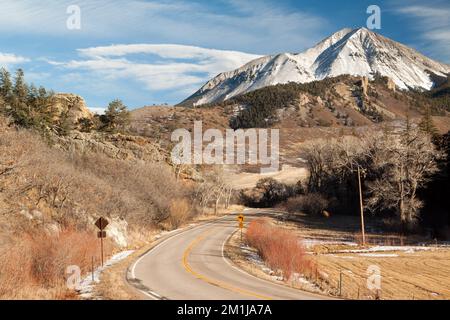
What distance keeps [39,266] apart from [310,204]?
55.3 m

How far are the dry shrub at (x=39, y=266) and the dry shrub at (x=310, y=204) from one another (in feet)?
164

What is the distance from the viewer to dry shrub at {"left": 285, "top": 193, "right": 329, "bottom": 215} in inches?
2753

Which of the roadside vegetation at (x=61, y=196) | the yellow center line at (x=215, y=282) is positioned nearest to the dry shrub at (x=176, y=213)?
the roadside vegetation at (x=61, y=196)

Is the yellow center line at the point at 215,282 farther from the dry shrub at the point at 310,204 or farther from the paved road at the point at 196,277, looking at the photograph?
the dry shrub at the point at 310,204

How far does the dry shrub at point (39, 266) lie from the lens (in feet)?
53.5

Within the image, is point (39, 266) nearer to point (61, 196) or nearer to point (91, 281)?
point (91, 281)

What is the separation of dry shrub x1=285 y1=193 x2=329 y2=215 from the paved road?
37296 mm

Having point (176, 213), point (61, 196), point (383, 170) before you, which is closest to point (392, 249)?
point (383, 170)

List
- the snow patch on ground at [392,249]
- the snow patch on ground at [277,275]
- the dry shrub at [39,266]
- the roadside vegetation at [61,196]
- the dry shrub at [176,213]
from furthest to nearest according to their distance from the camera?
the dry shrub at [176,213] < the snow patch on ground at [392,249] < the snow patch on ground at [277,275] < the roadside vegetation at [61,196] < the dry shrub at [39,266]

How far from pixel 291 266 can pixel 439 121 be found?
645 ft

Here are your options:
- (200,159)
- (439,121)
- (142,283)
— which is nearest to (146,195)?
(142,283)

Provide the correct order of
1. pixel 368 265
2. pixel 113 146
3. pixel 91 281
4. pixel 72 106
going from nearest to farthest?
pixel 91 281, pixel 368 265, pixel 113 146, pixel 72 106

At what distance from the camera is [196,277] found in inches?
849
